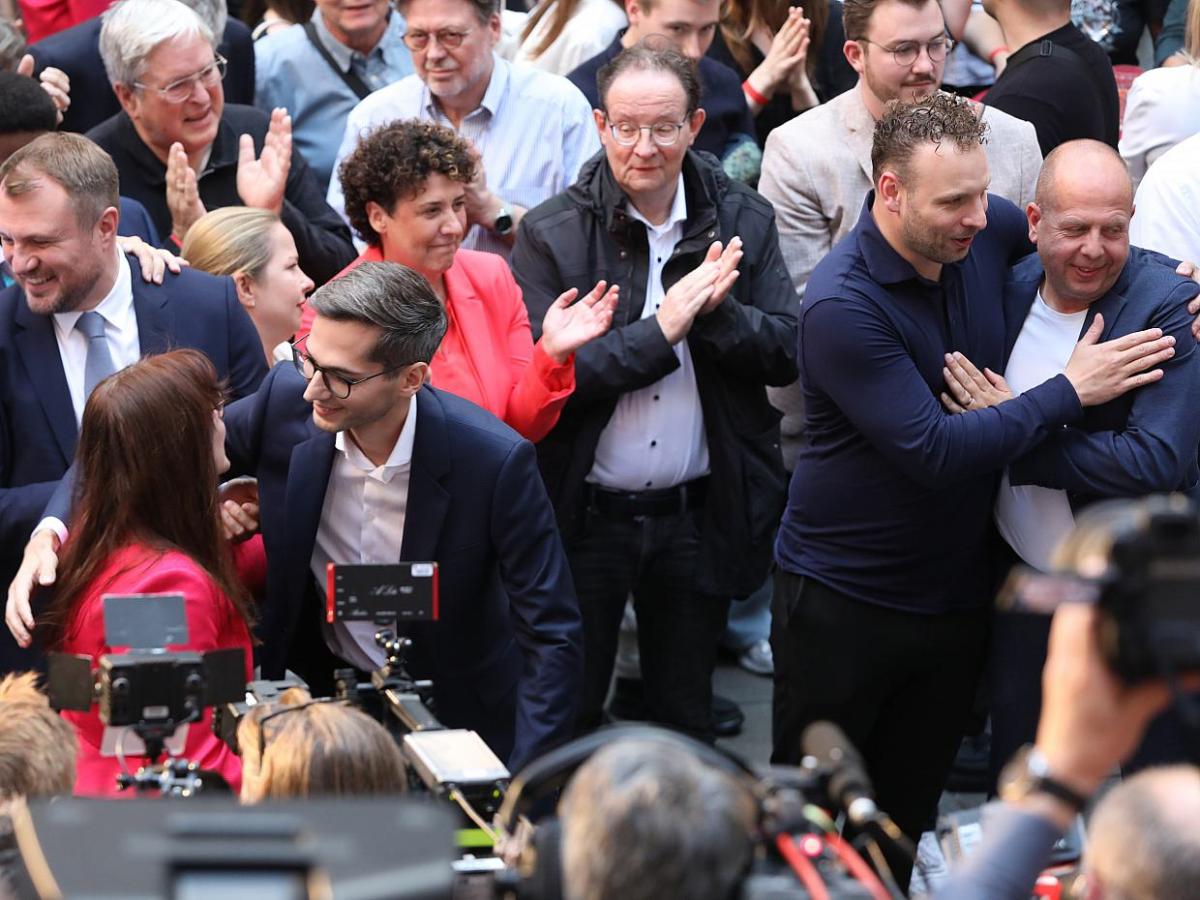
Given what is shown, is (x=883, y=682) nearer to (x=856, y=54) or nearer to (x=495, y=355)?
(x=495, y=355)

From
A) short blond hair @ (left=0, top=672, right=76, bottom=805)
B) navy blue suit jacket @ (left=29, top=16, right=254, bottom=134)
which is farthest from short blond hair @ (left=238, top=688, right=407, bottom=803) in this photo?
navy blue suit jacket @ (left=29, top=16, right=254, bottom=134)

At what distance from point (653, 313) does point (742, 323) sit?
0.83ft

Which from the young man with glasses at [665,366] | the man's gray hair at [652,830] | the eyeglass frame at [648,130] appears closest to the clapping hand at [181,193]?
the young man with glasses at [665,366]

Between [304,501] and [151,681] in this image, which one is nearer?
[151,681]

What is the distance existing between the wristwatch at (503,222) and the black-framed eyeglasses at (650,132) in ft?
1.73

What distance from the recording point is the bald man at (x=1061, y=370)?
4.11 m

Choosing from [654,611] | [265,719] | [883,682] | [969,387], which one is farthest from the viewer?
[654,611]

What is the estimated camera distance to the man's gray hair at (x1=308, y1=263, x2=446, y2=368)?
3846 mm

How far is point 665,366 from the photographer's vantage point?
4805 millimetres

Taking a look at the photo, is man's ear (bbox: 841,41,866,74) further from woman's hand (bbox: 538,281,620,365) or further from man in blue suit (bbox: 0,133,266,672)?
man in blue suit (bbox: 0,133,266,672)

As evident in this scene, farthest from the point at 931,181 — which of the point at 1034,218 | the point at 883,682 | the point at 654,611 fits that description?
the point at 654,611

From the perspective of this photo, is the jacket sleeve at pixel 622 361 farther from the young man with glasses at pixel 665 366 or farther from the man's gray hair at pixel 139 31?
the man's gray hair at pixel 139 31

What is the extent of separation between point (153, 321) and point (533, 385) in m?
0.98

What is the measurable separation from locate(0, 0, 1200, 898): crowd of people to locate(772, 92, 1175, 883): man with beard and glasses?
10mm
